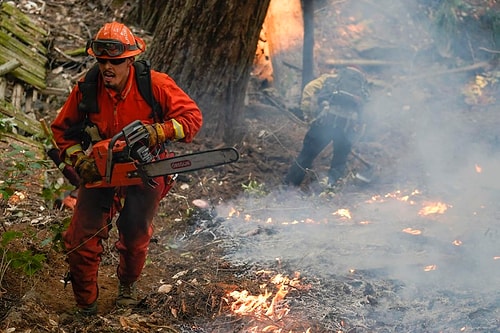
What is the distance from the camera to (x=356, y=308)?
4.46 m

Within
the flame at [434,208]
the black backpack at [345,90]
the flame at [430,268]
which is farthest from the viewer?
the black backpack at [345,90]

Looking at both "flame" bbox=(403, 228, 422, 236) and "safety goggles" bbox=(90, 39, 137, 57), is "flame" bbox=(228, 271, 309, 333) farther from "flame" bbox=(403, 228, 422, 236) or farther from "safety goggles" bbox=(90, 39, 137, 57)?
"safety goggles" bbox=(90, 39, 137, 57)

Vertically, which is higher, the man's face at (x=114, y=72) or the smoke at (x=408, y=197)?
the man's face at (x=114, y=72)

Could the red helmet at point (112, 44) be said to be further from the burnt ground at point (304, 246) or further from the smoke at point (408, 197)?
the smoke at point (408, 197)

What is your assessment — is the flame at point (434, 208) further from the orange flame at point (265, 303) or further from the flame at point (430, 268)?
the orange flame at point (265, 303)

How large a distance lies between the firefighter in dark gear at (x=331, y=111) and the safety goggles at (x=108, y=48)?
3993 mm

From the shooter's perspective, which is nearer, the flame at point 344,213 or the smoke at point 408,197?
the smoke at point 408,197

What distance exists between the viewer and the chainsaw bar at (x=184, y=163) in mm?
3984

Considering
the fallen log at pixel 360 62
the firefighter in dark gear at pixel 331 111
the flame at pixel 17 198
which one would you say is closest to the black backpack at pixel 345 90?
the firefighter in dark gear at pixel 331 111

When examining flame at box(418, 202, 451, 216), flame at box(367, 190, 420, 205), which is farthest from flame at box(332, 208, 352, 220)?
flame at box(418, 202, 451, 216)

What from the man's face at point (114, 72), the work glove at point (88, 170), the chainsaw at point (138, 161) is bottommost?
the work glove at point (88, 170)

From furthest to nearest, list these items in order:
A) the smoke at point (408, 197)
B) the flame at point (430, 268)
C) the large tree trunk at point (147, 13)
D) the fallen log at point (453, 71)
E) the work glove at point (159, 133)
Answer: the fallen log at point (453, 71)
the large tree trunk at point (147, 13)
the smoke at point (408, 197)
the flame at point (430, 268)
the work glove at point (159, 133)

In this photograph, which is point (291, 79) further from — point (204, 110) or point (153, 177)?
point (153, 177)

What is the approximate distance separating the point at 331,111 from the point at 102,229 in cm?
416
